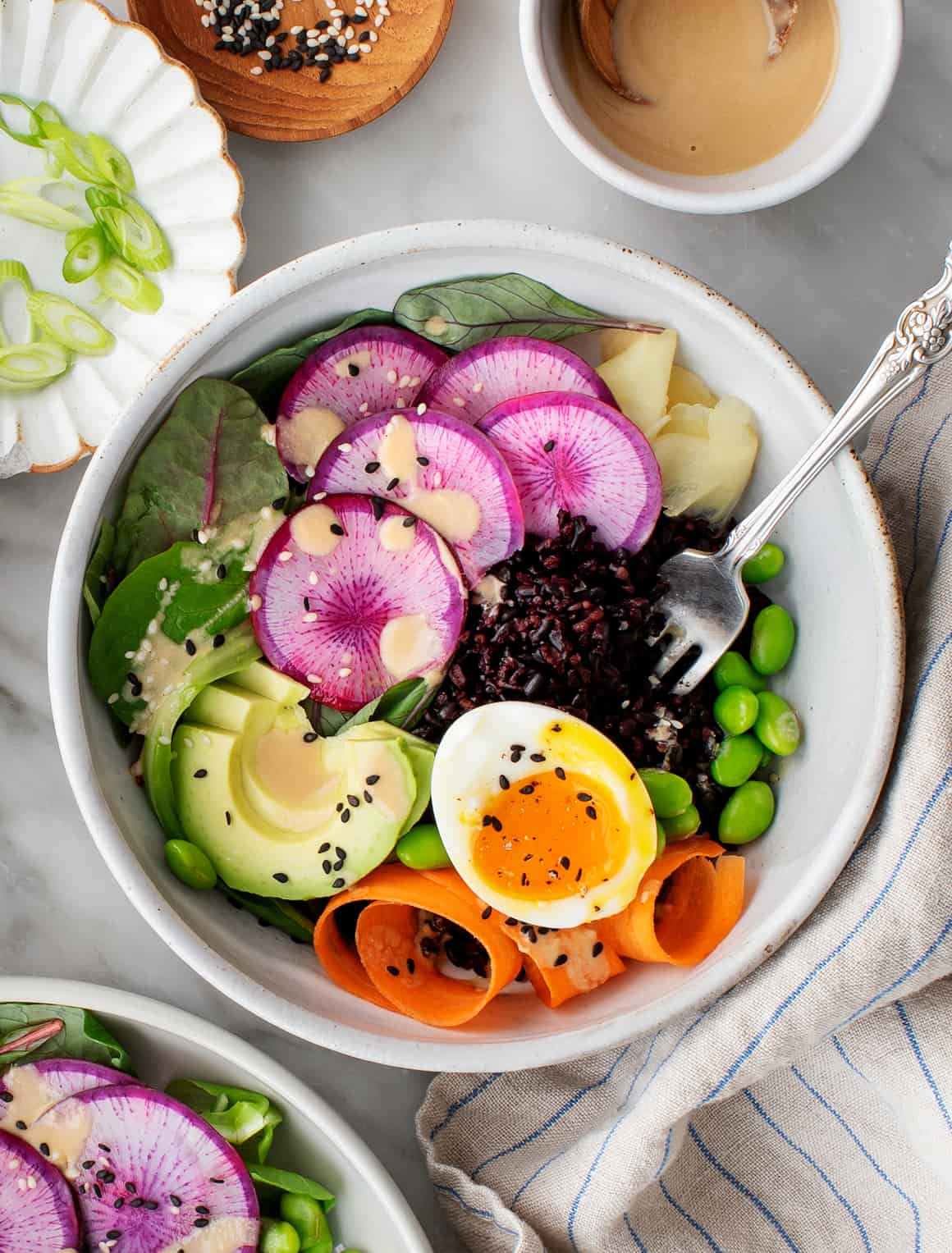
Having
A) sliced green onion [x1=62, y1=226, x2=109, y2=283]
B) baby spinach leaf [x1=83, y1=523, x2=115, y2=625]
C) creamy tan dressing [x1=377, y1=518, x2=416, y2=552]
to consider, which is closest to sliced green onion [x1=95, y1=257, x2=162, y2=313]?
sliced green onion [x1=62, y1=226, x2=109, y2=283]

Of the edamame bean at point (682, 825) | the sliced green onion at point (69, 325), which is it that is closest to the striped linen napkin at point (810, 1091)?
the edamame bean at point (682, 825)

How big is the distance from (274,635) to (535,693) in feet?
1.13

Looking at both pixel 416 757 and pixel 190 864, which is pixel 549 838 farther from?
pixel 190 864

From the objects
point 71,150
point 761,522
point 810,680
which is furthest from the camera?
point 71,150

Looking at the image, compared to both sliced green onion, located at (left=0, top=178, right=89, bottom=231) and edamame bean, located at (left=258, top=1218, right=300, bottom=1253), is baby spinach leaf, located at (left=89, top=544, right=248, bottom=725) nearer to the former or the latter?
sliced green onion, located at (left=0, top=178, right=89, bottom=231)

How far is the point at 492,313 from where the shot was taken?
149 centimetres

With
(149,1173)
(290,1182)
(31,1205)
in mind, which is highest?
(290,1182)

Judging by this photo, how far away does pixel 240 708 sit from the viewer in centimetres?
149

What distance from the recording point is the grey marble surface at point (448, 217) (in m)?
1.71

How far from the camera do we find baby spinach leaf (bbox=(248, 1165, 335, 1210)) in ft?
5.26

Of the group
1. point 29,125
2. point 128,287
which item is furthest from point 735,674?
point 29,125

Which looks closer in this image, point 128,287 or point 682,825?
point 682,825

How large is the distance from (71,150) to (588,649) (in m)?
1.00

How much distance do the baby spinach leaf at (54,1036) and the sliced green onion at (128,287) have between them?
98 centimetres
